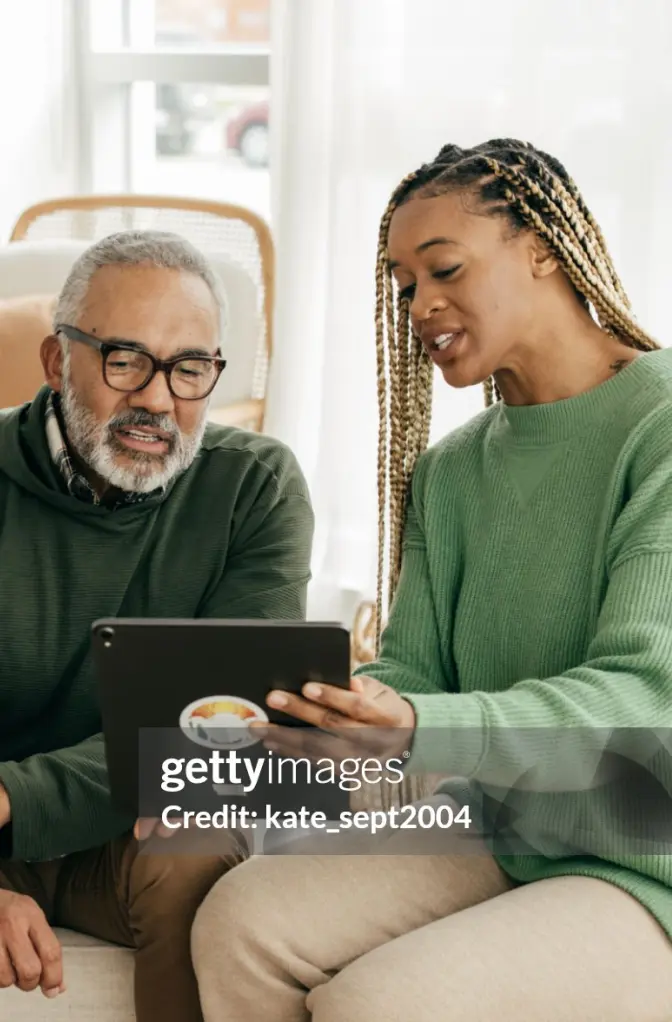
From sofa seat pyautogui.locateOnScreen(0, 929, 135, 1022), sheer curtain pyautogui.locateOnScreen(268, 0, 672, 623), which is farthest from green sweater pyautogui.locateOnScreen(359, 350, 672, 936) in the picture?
sheer curtain pyautogui.locateOnScreen(268, 0, 672, 623)

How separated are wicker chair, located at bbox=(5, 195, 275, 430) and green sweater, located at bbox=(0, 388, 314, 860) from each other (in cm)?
76

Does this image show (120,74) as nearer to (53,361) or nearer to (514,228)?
(53,361)

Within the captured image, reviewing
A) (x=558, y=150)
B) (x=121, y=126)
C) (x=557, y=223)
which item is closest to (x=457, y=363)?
(x=557, y=223)

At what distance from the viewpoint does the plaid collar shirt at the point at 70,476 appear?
1.49m

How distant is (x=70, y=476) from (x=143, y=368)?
0.15 meters

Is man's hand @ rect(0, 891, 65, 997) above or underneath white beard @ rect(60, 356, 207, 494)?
underneath

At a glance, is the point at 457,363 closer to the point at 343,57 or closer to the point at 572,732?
the point at 572,732

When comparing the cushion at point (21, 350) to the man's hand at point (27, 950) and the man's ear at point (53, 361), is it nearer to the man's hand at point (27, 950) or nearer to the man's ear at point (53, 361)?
the man's ear at point (53, 361)

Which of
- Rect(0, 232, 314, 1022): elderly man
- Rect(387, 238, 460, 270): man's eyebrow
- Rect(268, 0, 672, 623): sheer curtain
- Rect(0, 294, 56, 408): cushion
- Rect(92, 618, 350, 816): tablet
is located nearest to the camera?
Rect(92, 618, 350, 816): tablet

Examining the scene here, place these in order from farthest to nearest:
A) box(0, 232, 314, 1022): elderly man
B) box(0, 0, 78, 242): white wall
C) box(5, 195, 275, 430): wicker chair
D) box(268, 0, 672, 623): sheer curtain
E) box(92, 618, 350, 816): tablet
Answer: box(0, 0, 78, 242): white wall → box(268, 0, 672, 623): sheer curtain → box(5, 195, 275, 430): wicker chair → box(0, 232, 314, 1022): elderly man → box(92, 618, 350, 816): tablet

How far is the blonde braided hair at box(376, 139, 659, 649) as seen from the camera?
136 centimetres

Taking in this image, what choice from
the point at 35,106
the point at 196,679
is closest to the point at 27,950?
the point at 196,679

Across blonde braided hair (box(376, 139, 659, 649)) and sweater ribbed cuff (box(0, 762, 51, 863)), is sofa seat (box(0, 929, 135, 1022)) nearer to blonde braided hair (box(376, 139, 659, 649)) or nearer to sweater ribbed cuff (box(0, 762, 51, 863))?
sweater ribbed cuff (box(0, 762, 51, 863))

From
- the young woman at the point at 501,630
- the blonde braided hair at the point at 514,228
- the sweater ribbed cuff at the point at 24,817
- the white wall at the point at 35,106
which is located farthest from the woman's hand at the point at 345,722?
the white wall at the point at 35,106
